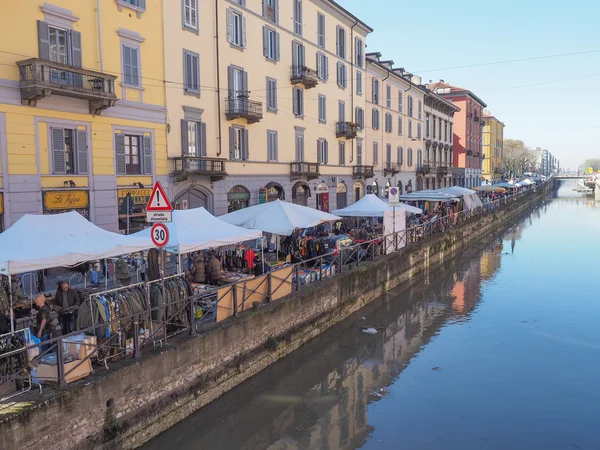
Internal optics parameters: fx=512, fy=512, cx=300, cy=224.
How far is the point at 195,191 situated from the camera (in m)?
21.6

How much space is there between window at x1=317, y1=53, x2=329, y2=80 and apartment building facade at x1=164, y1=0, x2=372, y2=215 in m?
0.06

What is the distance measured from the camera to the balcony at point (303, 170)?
92.1 ft

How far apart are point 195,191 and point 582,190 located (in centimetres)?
11188

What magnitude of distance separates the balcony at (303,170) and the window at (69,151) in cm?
1304

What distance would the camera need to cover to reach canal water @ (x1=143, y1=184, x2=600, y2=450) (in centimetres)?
869

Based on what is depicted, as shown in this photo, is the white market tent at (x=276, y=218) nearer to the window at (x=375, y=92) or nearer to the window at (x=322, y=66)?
the window at (x=322, y=66)

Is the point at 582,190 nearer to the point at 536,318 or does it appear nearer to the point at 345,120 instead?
the point at 345,120

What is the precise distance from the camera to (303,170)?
2842 cm

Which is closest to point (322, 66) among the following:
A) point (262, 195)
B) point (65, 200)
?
point (262, 195)

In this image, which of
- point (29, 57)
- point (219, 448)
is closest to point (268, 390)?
point (219, 448)

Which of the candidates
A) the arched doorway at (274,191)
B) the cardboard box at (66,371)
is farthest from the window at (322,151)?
the cardboard box at (66,371)

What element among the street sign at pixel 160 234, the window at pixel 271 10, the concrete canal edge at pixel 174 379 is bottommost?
the concrete canal edge at pixel 174 379

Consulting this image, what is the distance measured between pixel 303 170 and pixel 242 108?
20.2ft

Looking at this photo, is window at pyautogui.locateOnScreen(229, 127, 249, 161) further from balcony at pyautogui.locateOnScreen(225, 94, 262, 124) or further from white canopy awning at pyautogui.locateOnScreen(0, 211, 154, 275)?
white canopy awning at pyautogui.locateOnScreen(0, 211, 154, 275)
